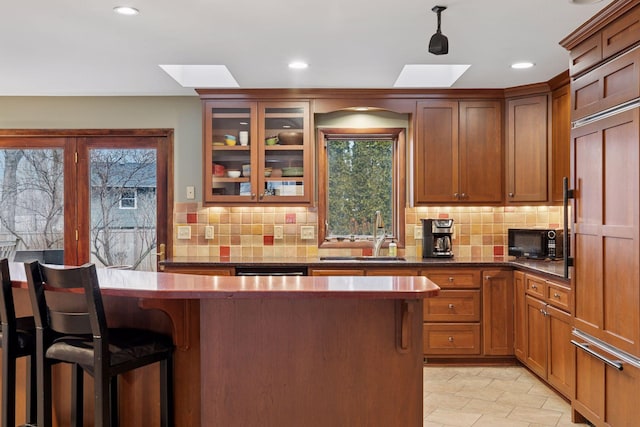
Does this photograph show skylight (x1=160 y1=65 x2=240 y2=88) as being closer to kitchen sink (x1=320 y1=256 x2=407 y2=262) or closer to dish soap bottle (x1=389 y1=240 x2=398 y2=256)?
kitchen sink (x1=320 y1=256 x2=407 y2=262)

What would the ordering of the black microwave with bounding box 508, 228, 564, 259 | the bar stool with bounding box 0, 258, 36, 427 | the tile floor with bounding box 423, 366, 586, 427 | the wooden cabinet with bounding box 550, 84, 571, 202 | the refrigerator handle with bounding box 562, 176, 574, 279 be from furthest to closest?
the black microwave with bounding box 508, 228, 564, 259 → the wooden cabinet with bounding box 550, 84, 571, 202 → the tile floor with bounding box 423, 366, 586, 427 → the refrigerator handle with bounding box 562, 176, 574, 279 → the bar stool with bounding box 0, 258, 36, 427

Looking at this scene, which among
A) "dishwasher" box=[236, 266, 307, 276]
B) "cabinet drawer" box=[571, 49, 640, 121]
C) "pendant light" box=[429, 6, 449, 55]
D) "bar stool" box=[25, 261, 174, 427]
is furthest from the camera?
"dishwasher" box=[236, 266, 307, 276]

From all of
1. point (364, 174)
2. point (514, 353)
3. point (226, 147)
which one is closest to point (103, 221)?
point (226, 147)

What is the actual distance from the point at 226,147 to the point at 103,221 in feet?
4.74

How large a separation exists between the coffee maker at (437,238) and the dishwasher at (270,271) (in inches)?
45.6

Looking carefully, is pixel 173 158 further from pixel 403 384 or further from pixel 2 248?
pixel 403 384

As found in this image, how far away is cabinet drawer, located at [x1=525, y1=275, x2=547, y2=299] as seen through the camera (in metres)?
3.82

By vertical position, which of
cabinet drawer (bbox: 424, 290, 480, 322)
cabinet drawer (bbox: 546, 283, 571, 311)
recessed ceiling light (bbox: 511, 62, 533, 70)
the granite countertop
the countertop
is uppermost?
recessed ceiling light (bbox: 511, 62, 533, 70)

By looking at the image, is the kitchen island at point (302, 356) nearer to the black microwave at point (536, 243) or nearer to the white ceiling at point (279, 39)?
the white ceiling at point (279, 39)

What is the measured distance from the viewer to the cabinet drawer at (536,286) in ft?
12.5

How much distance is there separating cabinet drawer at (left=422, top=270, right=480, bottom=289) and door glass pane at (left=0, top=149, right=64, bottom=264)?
11.5 ft

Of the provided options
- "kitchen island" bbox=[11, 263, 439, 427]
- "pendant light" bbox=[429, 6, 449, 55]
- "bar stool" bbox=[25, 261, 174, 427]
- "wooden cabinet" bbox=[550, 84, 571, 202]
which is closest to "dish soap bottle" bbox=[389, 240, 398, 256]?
"wooden cabinet" bbox=[550, 84, 571, 202]

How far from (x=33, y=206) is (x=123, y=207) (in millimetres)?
→ 860

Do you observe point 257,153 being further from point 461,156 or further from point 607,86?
point 607,86
